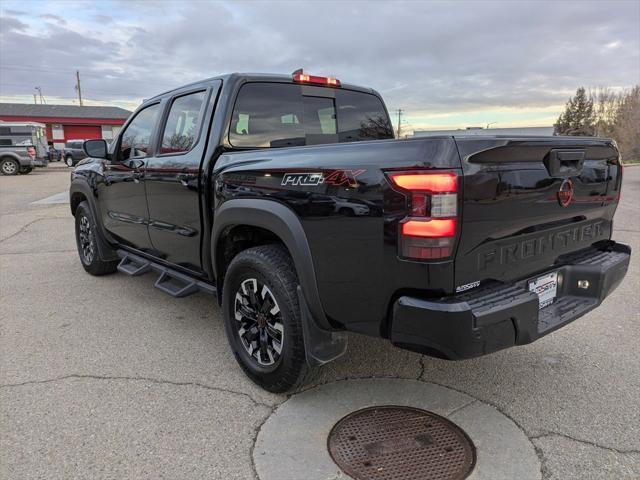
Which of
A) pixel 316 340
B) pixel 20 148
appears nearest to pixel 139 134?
pixel 316 340

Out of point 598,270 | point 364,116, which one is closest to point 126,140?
point 364,116

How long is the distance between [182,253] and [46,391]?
131 cm

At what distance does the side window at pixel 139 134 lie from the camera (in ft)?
13.9

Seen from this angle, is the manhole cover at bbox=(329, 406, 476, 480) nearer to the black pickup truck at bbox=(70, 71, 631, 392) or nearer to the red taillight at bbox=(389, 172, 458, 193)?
the black pickup truck at bbox=(70, 71, 631, 392)

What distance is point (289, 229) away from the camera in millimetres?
2559

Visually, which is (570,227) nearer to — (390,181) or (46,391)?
(390,181)

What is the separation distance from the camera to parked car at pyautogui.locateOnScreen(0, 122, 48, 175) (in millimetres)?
23281

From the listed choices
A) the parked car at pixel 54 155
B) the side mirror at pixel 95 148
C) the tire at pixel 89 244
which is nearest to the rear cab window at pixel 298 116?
the side mirror at pixel 95 148

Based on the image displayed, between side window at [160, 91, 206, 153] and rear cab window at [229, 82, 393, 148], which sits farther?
side window at [160, 91, 206, 153]

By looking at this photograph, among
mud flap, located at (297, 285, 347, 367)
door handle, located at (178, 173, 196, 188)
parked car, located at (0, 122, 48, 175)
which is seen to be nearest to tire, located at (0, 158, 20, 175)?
parked car, located at (0, 122, 48, 175)

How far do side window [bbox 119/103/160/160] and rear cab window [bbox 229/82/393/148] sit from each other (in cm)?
118

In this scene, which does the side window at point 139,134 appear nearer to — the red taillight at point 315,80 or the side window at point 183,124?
the side window at point 183,124

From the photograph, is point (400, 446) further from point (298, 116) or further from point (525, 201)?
point (298, 116)

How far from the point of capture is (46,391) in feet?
9.98
